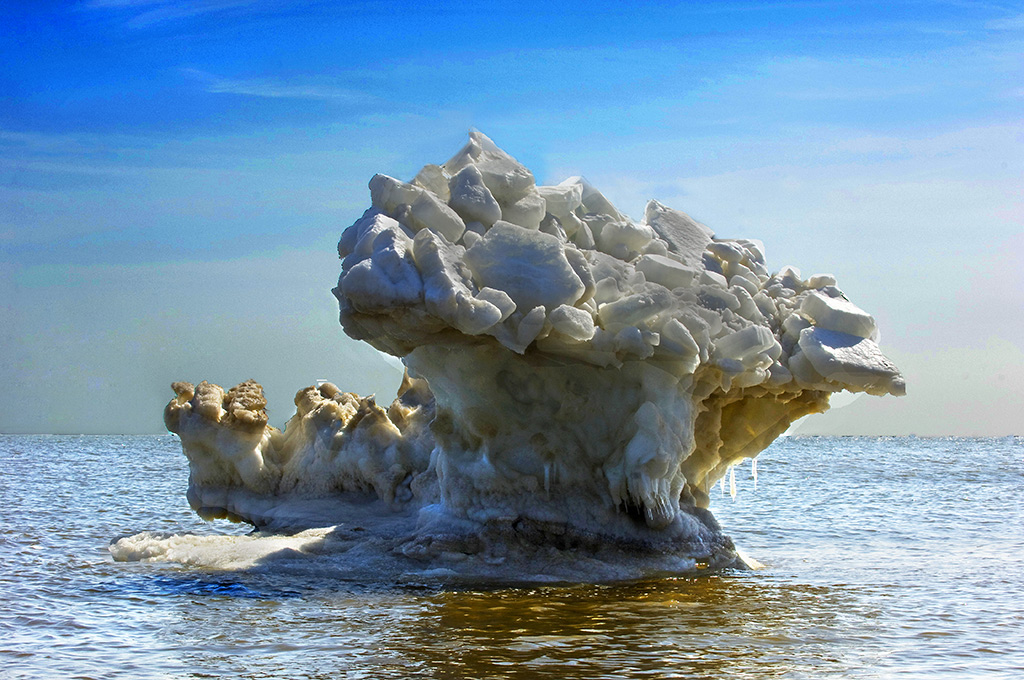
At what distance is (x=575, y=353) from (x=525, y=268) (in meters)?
0.85

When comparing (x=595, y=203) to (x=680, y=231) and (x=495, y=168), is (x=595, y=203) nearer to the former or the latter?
(x=680, y=231)

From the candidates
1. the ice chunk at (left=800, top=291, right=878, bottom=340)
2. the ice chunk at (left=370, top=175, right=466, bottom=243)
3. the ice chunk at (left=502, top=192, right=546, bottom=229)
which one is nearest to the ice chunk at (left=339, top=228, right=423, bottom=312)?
the ice chunk at (left=370, top=175, right=466, bottom=243)

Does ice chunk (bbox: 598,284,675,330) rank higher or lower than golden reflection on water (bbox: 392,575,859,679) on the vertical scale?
higher

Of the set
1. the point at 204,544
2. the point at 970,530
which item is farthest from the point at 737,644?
the point at 970,530

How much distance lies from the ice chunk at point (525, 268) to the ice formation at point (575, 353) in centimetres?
1

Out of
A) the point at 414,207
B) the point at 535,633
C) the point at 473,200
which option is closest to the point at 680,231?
the point at 473,200

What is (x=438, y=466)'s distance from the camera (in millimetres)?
9195

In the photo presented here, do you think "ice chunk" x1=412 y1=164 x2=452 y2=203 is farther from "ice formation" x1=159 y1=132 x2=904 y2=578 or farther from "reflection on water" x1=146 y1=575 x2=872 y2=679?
"reflection on water" x1=146 y1=575 x2=872 y2=679

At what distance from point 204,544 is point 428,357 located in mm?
3088

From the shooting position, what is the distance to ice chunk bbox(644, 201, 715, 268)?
9.08m

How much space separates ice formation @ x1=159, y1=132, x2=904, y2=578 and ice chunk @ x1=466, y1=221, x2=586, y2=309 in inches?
0.5

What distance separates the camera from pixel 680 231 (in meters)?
9.36

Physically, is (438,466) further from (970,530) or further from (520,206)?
(970,530)

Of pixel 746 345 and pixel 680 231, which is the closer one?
pixel 746 345
